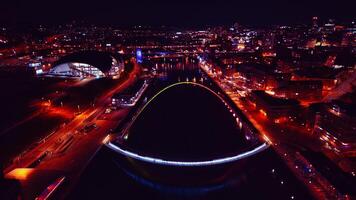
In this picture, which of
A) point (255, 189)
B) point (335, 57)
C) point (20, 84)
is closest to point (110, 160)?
point (255, 189)

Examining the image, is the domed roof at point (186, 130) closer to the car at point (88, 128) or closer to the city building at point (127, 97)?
the city building at point (127, 97)

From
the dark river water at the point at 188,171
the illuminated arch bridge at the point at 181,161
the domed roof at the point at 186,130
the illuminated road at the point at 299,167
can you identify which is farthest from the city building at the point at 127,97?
the illuminated road at the point at 299,167

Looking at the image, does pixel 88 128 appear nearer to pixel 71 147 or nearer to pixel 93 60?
pixel 71 147

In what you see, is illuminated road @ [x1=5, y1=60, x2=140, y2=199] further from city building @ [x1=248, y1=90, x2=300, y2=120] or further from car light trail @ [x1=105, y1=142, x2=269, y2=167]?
city building @ [x1=248, y1=90, x2=300, y2=120]

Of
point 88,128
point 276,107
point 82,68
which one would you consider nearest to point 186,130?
point 276,107

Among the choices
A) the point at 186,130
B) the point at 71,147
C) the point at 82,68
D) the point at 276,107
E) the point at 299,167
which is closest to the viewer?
the point at 299,167

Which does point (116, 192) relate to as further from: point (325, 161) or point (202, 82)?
point (202, 82)
